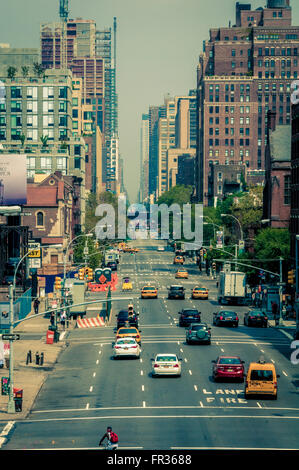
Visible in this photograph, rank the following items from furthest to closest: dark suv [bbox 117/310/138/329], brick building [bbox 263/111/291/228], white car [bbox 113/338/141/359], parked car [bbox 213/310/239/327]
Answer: brick building [bbox 263/111/291/228] < parked car [bbox 213/310/239/327] < dark suv [bbox 117/310/138/329] < white car [bbox 113/338/141/359]

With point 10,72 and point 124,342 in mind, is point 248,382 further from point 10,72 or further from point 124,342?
point 10,72

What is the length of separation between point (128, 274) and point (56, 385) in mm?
90525

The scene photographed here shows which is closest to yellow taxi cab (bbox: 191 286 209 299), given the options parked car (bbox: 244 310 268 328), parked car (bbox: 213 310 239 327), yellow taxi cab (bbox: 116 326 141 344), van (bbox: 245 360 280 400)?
parked car (bbox: 244 310 268 328)

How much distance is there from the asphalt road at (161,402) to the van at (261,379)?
454 millimetres

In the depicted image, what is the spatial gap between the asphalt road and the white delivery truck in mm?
16873

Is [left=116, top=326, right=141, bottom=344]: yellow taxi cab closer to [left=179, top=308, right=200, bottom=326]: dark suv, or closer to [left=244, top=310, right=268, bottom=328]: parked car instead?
[left=179, top=308, right=200, bottom=326]: dark suv

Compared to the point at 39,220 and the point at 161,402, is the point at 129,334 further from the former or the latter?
the point at 39,220

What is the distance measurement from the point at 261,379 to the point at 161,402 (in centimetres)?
454

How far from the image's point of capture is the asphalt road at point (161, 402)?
28733mm

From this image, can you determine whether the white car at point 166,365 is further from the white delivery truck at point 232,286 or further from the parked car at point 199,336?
Result: the white delivery truck at point 232,286

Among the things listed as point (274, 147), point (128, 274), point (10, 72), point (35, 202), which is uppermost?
point (10, 72)

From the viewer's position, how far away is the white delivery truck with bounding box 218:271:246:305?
277 ft
